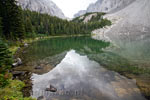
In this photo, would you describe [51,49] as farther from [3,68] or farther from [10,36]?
[3,68]

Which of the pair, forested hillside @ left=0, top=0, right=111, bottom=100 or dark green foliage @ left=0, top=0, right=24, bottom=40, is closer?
forested hillside @ left=0, top=0, right=111, bottom=100

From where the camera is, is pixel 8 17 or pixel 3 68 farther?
pixel 8 17

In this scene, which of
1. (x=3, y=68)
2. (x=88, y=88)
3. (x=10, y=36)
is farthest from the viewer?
(x=10, y=36)

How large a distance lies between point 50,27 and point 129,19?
109955 millimetres

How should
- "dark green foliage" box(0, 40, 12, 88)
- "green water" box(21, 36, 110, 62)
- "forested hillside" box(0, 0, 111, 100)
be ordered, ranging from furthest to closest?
"green water" box(21, 36, 110, 62) → "dark green foliage" box(0, 40, 12, 88) → "forested hillside" box(0, 0, 111, 100)

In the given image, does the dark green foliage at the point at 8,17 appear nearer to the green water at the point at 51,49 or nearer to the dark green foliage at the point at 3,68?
the green water at the point at 51,49

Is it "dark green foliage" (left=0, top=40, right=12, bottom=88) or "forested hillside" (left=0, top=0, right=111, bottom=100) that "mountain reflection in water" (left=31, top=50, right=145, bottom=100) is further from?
"dark green foliage" (left=0, top=40, right=12, bottom=88)

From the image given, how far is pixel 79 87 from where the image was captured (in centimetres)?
1129

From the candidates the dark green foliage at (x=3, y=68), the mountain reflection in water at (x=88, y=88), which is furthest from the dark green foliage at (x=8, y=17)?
the mountain reflection in water at (x=88, y=88)

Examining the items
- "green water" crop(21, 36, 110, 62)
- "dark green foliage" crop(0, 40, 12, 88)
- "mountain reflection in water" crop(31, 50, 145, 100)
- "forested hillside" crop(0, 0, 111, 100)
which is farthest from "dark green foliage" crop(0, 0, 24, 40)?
"mountain reflection in water" crop(31, 50, 145, 100)

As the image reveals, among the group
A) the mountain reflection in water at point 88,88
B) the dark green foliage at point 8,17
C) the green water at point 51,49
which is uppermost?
the dark green foliage at point 8,17

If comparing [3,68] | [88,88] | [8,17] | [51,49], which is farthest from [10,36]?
[88,88]

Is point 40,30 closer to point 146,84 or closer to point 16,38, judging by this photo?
point 16,38

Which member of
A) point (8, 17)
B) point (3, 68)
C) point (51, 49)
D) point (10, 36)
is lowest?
Answer: point (51, 49)
